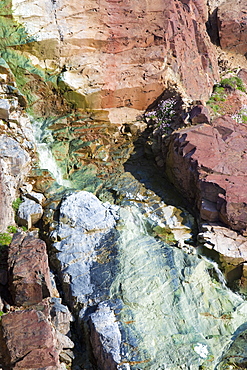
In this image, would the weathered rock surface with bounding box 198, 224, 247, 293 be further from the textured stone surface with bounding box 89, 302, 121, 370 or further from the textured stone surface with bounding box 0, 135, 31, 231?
the textured stone surface with bounding box 0, 135, 31, 231

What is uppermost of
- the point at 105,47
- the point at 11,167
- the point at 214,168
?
the point at 105,47

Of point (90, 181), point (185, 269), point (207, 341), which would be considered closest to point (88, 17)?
point (90, 181)

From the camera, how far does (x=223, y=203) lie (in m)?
10.8

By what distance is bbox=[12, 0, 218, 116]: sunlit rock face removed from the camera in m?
14.1

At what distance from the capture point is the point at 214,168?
11.4 metres

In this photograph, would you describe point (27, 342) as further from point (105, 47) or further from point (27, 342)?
point (105, 47)

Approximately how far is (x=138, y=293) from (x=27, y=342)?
2.71m

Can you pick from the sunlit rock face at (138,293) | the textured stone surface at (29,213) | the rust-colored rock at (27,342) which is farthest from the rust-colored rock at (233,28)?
the rust-colored rock at (27,342)

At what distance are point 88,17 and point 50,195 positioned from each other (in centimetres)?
628

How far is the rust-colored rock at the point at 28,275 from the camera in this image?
319 inches

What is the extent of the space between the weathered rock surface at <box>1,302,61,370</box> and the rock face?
517cm

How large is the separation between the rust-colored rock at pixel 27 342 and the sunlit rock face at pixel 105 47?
830cm

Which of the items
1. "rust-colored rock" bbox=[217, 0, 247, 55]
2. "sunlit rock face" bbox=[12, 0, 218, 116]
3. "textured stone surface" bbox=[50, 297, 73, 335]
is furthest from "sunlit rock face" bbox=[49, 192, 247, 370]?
"rust-colored rock" bbox=[217, 0, 247, 55]

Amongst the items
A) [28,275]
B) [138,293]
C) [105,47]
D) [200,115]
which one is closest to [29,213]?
[28,275]
